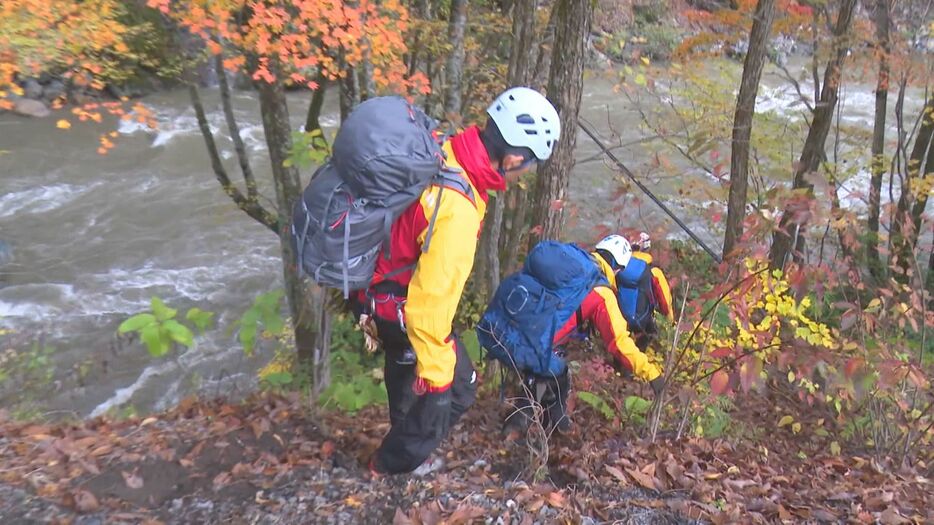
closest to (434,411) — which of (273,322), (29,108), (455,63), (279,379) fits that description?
(273,322)

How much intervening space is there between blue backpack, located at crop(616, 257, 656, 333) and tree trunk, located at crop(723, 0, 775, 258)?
102 inches

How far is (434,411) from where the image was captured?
3.33 m

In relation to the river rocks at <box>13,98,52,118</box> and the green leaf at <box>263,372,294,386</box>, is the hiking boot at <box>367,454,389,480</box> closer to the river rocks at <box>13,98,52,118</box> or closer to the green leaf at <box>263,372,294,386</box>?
the green leaf at <box>263,372,294,386</box>

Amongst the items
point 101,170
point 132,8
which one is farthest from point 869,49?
point 101,170

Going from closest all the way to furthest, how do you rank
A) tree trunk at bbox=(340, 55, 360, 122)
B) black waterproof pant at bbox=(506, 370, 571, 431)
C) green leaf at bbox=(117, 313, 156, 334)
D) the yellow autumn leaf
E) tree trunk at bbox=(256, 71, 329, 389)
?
1. green leaf at bbox=(117, 313, 156, 334)
2. black waterproof pant at bbox=(506, 370, 571, 431)
3. the yellow autumn leaf
4. tree trunk at bbox=(340, 55, 360, 122)
5. tree trunk at bbox=(256, 71, 329, 389)

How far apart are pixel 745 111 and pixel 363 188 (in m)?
6.69

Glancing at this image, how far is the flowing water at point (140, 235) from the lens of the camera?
373 inches

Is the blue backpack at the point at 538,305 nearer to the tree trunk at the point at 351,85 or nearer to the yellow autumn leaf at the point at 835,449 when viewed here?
the yellow autumn leaf at the point at 835,449

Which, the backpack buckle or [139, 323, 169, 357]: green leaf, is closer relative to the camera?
the backpack buckle

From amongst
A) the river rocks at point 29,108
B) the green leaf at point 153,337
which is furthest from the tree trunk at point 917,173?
the river rocks at point 29,108

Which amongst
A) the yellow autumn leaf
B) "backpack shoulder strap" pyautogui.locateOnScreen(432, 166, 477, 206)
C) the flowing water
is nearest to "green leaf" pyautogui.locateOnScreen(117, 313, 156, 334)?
"backpack shoulder strap" pyautogui.locateOnScreen(432, 166, 477, 206)

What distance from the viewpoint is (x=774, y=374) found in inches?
273

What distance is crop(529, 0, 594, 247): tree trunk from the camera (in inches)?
199

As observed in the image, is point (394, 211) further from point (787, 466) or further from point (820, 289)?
point (787, 466)
